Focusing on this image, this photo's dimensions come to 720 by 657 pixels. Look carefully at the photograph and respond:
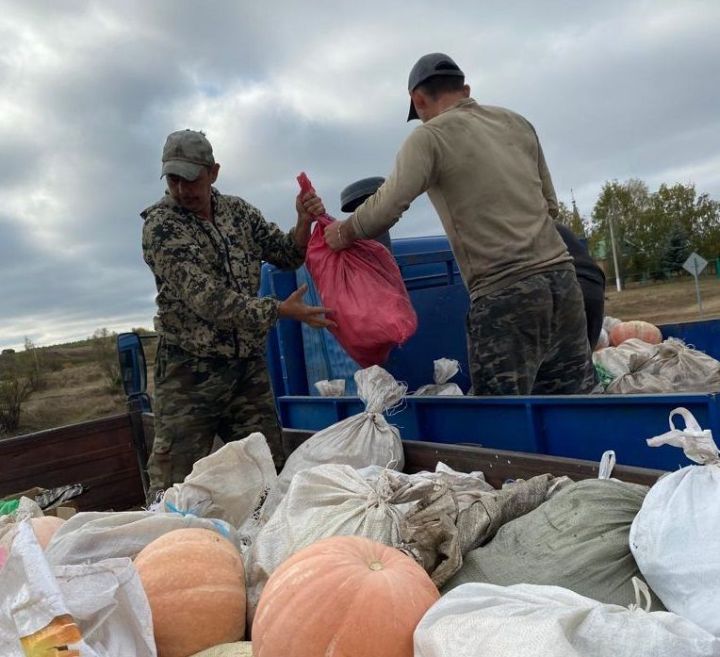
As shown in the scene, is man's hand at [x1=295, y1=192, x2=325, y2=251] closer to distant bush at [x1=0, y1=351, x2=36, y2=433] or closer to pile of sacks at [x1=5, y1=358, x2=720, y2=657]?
pile of sacks at [x1=5, y1=358, x2=720, y2=657]

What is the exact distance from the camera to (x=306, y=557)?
1543 mm

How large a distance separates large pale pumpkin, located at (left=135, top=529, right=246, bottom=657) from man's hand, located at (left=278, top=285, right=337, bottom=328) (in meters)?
1.62

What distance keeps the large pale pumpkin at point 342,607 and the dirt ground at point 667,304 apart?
70.9 feet

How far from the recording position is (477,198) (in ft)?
10.4

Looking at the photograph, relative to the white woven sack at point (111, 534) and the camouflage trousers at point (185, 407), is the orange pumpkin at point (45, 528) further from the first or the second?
the camouflage trousers at point (185, 407)

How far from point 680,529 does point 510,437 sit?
1.48 m

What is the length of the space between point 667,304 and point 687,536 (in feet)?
101

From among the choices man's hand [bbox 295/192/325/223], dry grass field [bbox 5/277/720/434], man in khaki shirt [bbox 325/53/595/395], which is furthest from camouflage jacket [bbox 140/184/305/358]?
dry grass field [bbox 5/277/720/434]

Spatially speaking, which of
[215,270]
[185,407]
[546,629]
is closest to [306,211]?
[215,270]

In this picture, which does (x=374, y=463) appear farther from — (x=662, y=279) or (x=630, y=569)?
(x=662, y=279)

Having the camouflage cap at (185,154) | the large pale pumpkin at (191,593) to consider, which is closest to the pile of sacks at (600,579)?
the large pale pumpkin at (191,593)

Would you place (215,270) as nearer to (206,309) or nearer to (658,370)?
(206,309)

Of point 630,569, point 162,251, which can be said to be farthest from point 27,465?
point 630,569

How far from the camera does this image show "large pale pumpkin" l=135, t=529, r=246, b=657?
1.67 m
